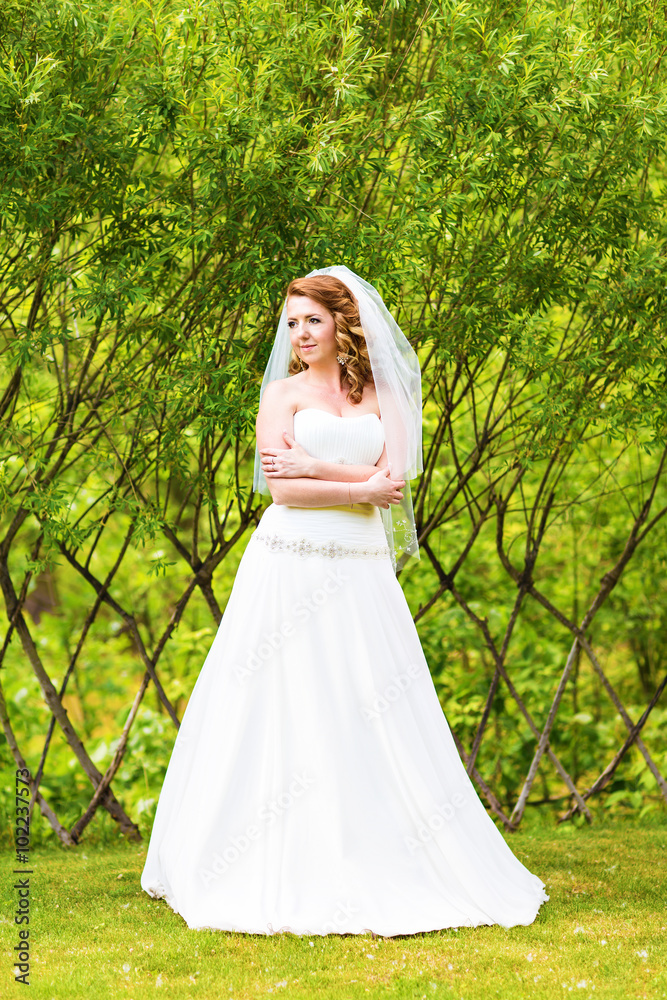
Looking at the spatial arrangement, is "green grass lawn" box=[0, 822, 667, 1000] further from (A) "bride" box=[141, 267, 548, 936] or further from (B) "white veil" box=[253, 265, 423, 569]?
(B) "white veil" box=[253, 265, 423, 569]

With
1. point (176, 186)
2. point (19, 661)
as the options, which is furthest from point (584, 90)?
point (19, 661)

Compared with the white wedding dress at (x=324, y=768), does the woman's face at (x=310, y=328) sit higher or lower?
higher

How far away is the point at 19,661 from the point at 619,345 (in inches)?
161

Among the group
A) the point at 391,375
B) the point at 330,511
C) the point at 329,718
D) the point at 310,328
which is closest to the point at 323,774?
the point at 329,718

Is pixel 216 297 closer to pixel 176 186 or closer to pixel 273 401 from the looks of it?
pixel 176 186

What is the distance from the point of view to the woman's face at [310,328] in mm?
3238

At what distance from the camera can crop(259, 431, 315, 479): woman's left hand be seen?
10.3ft

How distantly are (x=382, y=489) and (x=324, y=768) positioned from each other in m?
0.93

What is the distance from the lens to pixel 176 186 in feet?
11.7

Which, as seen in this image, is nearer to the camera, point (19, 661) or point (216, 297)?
point (216, 297)

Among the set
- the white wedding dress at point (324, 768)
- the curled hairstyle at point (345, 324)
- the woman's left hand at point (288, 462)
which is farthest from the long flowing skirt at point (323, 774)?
the curled hairstyle at point (345, 324)

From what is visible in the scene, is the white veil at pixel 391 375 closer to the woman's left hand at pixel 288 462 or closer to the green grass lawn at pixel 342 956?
the woman's left hand at pixel 288 462

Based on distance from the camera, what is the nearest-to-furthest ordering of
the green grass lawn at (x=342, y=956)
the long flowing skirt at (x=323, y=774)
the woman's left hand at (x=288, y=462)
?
the green grass lawn at (x=342, y=956) → the long flowing skirt at (x=323, y=774) → the woman's left hand at (x=288, y=462)

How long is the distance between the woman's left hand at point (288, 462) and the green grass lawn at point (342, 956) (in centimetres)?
143
